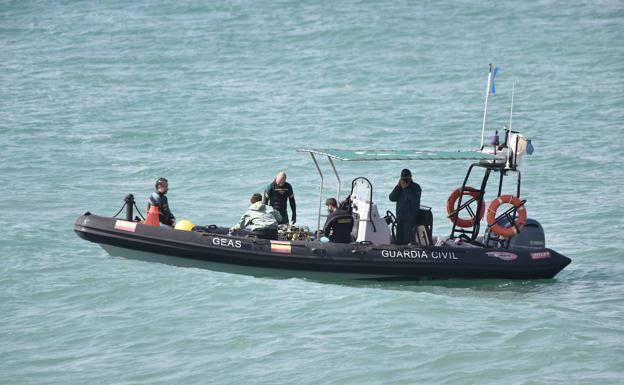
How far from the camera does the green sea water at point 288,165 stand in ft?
37.9

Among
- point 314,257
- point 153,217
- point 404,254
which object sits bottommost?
point 314,257

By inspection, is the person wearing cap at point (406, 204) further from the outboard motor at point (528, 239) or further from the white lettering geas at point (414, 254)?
the outboard motor at point (528, 239)

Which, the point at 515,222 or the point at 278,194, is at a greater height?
the point at 278,194

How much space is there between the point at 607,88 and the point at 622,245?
12073 mm

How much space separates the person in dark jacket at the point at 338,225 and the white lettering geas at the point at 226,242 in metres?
1.20

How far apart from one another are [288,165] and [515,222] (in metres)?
8.75

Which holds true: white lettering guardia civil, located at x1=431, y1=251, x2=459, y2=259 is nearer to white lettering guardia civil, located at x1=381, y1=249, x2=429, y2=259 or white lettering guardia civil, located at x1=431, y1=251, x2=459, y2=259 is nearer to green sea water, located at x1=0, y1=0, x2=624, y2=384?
white lettering guardia civil, located at x1=381, y1=249, x2=429, y2=259

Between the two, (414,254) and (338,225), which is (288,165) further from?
(414,254)

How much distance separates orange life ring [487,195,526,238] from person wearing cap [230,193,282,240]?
3.00 m

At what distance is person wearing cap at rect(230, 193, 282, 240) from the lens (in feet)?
46.2

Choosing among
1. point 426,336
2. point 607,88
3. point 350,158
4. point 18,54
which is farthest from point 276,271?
point 18,54

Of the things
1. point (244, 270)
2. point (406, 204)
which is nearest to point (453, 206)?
point (406, 204)

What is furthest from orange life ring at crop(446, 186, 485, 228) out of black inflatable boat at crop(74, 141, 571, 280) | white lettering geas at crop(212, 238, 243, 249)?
white lettering geas at crop(212, 238, 243, 249)

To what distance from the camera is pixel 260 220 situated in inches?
555
